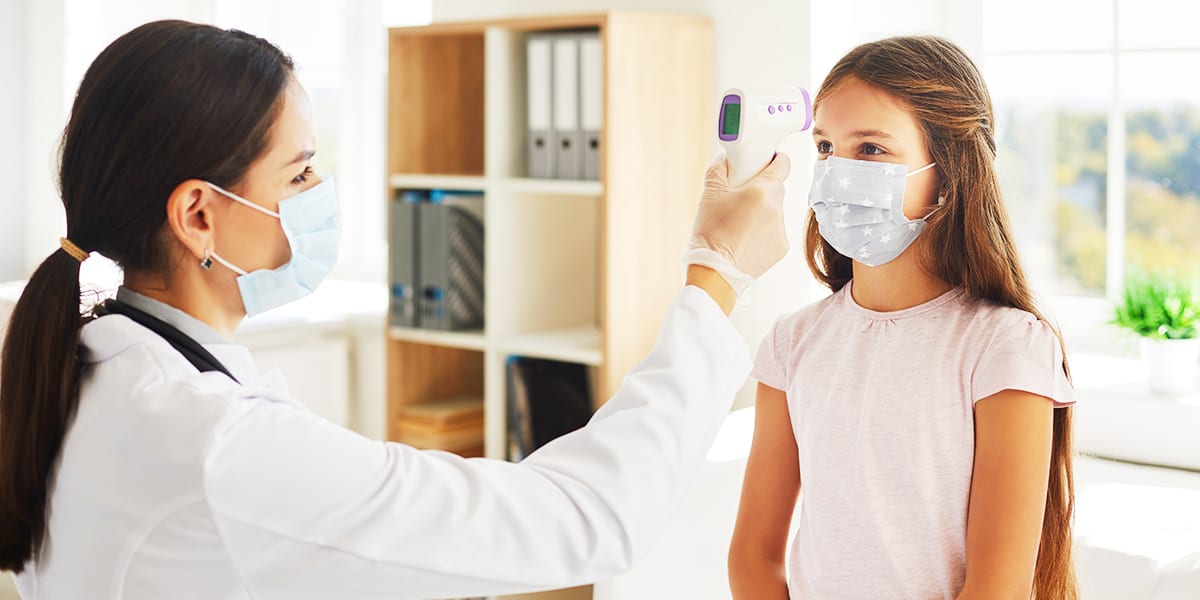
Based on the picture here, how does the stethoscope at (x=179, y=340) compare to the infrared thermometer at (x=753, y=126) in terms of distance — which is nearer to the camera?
the stethoscope at (x=179, y=340)

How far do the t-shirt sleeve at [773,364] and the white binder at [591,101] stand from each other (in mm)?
1080

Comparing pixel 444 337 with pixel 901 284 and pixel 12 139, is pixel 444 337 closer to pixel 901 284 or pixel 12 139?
pixel 901 284

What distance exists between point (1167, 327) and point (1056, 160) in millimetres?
551

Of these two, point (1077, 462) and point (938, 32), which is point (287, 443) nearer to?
point (1077, 462)

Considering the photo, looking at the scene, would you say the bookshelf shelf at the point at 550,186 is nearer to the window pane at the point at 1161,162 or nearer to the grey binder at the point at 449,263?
the grey binder at the point at 449,263

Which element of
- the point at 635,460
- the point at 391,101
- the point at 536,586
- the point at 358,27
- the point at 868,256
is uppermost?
the point at 358,27

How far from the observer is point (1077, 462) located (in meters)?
2.26

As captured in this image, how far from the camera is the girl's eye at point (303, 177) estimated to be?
1.18 m

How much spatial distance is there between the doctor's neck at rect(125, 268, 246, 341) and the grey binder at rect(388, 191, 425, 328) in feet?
5.63

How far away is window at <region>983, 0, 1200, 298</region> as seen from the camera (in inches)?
100

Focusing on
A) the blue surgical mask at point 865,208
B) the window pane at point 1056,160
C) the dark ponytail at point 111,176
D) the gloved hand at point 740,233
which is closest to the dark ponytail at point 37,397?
the dark ponytail at point 111,176

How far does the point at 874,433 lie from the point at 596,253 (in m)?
1.67

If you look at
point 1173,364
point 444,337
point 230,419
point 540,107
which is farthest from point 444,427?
point 230,419

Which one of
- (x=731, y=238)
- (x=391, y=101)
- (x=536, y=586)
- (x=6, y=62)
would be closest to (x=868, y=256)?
(x=731, y=238)
